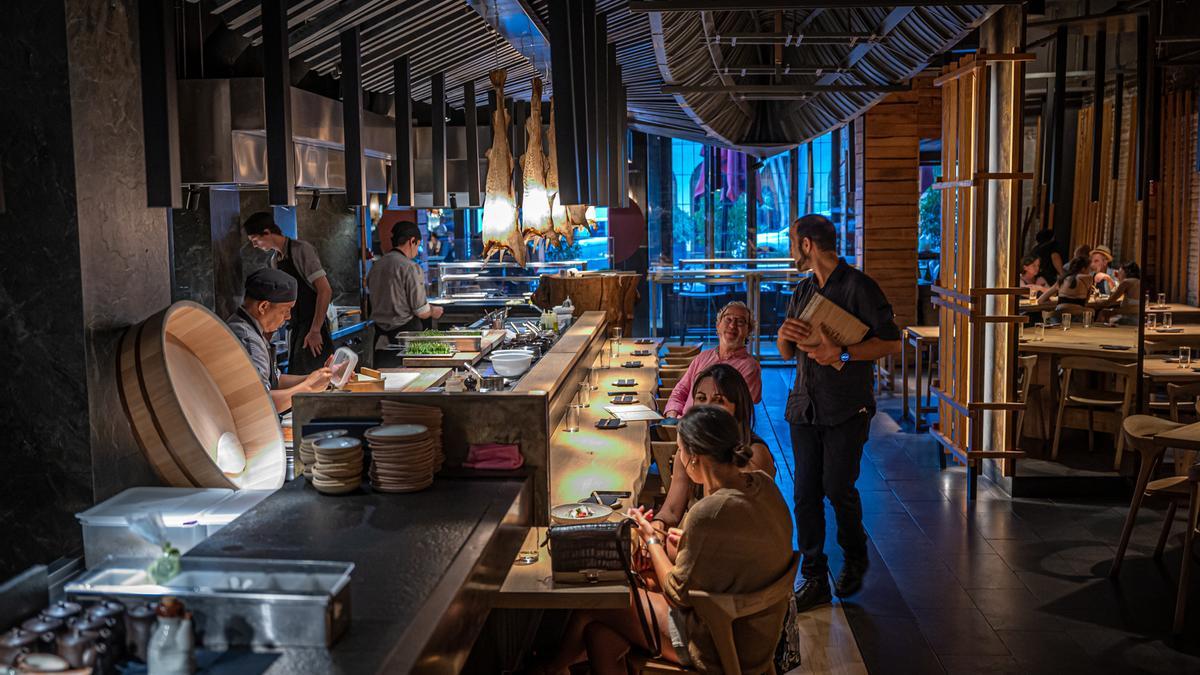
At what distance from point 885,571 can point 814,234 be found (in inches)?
78.4

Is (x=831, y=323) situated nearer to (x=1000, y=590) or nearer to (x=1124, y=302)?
(x=1000, y=590)

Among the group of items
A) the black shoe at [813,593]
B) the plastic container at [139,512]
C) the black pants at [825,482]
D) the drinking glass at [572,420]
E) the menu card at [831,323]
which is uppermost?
the menu card at [831,323]

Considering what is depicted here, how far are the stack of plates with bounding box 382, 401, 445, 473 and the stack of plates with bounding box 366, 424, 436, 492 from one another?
186mm

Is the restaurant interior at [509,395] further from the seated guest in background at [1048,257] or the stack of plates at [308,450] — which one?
the seated guest in background at [1048,257]

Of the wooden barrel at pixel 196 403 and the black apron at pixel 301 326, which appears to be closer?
the wooden barrel at pixel 196 403

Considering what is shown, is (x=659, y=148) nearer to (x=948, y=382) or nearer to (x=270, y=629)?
(x=948, y=382)

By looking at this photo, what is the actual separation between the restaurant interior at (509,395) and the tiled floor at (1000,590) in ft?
0.10

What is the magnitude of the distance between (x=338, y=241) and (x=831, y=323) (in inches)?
268

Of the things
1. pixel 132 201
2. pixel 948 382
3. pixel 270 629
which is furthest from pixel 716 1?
pixel 270 629

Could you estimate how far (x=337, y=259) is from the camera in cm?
1094

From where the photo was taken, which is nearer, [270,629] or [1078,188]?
[270,629]

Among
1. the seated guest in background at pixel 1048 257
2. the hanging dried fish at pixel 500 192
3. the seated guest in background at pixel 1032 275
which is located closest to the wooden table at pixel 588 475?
the hanging dried fish at pixel 500 192

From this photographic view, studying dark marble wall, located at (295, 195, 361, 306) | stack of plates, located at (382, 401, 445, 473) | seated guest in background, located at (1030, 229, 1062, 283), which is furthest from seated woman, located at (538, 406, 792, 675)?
seated guest in background, located at (1030, 229, 1062, 283)

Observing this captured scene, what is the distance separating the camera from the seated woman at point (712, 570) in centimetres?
353
